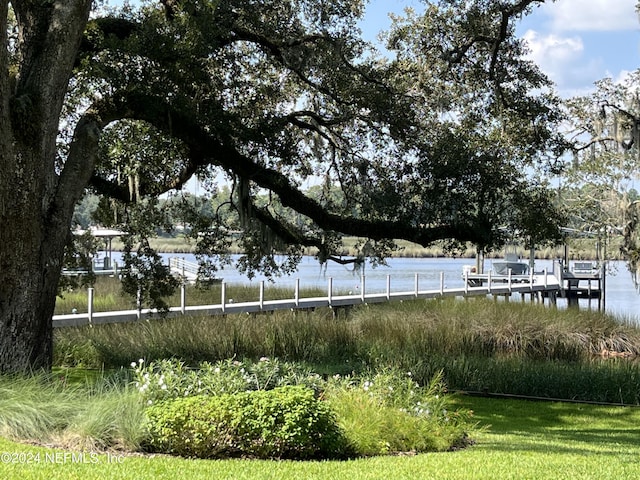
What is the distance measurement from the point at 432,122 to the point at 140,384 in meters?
7.04

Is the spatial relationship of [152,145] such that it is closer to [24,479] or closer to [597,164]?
[24,479]

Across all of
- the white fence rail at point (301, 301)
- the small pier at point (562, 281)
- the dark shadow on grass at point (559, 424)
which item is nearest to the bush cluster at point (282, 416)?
the dark shadow on grass at point (559, 424)

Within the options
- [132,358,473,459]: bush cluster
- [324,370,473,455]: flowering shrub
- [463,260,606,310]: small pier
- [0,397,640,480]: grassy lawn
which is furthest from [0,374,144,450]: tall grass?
[463,260,606,310]: small pier

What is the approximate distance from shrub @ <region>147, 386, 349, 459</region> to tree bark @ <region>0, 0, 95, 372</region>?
3.40 m

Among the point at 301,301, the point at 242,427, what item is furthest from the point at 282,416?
the point at 301,301

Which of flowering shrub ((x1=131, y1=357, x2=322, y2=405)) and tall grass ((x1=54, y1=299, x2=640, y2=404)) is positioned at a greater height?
flowering shrub ((x1=131, y1=357, x2=322, y2=405))

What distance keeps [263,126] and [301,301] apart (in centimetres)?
1343

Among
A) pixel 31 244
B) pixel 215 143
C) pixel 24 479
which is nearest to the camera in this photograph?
pixel 24 479

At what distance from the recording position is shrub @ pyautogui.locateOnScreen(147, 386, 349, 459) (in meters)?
6.49

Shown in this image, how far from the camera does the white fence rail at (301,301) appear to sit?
1872cm

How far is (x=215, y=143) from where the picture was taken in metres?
11.6

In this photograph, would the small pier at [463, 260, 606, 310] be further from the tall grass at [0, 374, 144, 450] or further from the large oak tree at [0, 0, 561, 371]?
the tall grass at [0, 374, 144, 450]

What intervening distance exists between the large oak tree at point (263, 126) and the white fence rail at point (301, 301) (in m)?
3.84

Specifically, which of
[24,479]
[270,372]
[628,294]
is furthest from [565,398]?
[628,294]
